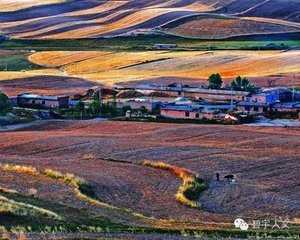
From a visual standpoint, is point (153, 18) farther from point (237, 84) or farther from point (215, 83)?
point (237, 84)

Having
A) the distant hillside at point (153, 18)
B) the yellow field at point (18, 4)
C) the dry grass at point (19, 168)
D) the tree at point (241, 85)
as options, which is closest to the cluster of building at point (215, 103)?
the tree at point (241, 85)

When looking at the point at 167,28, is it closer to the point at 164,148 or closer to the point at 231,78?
the point at 231,78

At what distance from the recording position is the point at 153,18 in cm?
9025

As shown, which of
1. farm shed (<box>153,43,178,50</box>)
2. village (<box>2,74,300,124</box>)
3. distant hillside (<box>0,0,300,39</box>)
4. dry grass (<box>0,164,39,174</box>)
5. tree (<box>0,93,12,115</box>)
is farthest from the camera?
distant hillside (<box>0,0,300,39</box>)

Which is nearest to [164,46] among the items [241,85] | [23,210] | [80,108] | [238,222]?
[241,85]

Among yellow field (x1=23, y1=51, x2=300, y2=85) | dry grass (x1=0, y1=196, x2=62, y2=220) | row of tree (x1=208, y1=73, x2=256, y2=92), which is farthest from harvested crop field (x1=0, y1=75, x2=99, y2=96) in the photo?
dry grass (x1=0, y1=196, x2=62, y2=220)

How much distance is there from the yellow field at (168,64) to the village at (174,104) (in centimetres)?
693

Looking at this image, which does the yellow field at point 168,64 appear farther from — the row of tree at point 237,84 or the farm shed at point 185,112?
the farm shed at point 185,112

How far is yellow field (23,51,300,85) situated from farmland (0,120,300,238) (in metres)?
22.5

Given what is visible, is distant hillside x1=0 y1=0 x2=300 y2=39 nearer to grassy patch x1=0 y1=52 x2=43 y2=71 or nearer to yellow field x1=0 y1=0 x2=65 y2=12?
yellow field x1=0 y1=0 x2=65 y2=12

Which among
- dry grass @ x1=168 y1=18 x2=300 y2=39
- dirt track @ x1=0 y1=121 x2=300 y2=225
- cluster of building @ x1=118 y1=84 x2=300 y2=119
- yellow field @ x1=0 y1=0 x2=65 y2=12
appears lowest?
cluster of building @ x1=118 y1=84 x2=300 y2=119

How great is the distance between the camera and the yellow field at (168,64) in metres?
58.9

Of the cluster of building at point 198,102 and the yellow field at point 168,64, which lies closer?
the cluster of building at point 198,102

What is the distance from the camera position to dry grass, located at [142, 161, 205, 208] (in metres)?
20.3
